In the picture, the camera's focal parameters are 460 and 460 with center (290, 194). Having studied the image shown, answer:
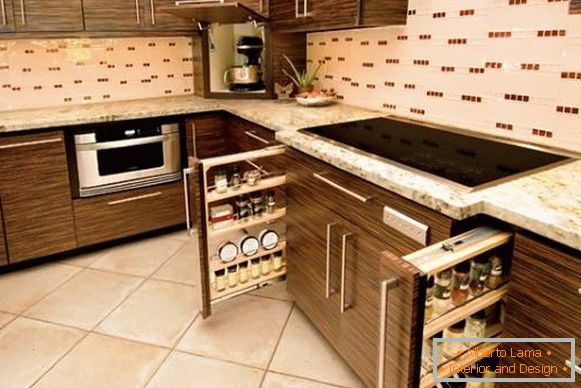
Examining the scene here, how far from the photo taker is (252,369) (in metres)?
1.82

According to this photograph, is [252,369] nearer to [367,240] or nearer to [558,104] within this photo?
[367,240]

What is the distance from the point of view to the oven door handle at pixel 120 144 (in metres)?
2.53

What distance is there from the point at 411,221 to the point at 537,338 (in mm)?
411

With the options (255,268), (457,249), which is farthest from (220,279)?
(457,249)

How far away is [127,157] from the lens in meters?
2.69

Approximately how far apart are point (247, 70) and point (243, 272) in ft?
4.92

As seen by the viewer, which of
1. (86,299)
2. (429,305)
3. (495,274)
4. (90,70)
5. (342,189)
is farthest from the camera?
(90,70)

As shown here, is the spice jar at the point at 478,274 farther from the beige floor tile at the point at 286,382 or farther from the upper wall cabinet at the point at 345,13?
the upper wall cabinet at the point at 345,13

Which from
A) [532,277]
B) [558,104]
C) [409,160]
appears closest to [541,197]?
[532,277]

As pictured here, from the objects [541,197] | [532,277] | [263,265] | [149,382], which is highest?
[541,197]

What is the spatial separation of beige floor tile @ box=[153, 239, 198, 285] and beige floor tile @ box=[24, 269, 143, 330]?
0.44 feet

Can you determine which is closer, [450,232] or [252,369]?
[450,232]

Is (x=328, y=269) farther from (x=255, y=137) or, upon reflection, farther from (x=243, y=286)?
(x=255, y=137)

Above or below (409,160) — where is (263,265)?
below
